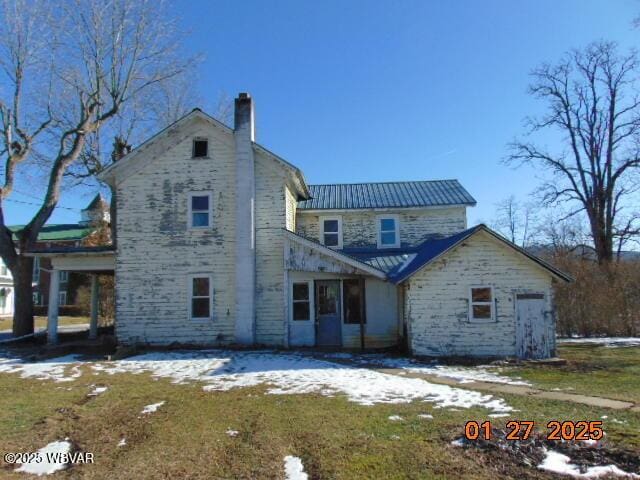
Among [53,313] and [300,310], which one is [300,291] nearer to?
[300,310]

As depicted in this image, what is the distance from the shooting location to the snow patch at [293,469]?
5.48 meters

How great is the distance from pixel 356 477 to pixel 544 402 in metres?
5.20

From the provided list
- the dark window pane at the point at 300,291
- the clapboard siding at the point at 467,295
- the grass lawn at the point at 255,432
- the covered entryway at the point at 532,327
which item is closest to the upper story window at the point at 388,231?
the dark window pane at the point at 300,291

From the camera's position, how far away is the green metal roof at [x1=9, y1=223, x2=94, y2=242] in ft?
160

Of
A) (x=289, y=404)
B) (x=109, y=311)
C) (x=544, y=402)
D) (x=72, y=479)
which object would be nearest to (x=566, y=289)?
(x=544, y=402)

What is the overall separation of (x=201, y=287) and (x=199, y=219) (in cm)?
256

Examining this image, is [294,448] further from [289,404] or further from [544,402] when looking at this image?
[544,402]

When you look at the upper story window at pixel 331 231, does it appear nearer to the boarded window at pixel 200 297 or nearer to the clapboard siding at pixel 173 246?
the clapboard siding at pixel 173 246

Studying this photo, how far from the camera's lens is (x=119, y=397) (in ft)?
31.6

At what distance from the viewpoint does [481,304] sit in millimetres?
15156

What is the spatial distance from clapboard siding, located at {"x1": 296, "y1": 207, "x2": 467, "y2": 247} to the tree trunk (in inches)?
493

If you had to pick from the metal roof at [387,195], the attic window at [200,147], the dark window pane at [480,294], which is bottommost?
the dark window pane at [480,294]

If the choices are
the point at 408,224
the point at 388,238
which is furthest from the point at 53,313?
the point at 408,224

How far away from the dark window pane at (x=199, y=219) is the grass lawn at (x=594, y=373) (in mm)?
11443
